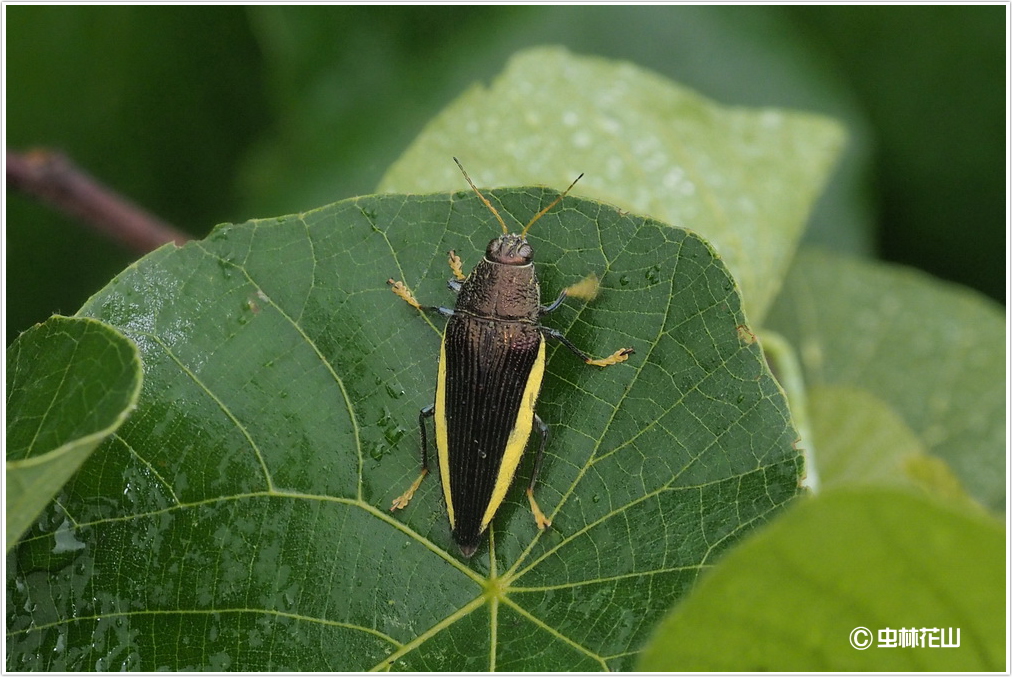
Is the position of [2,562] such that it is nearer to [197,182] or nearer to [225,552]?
[225,552]

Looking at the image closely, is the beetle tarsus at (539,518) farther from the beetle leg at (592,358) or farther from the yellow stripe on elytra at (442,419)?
the beetle leg at (592,358)

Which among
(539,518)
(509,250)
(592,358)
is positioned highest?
(509,250)

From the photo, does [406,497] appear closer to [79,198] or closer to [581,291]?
[581,291]

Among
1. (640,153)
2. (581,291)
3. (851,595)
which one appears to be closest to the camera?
(851,595)

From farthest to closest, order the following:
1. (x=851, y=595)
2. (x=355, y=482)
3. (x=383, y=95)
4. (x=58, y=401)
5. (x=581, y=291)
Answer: (x=383, y=95)
(x=581, y=291)
(x=355, y=482)
(x=58, y=401)
(x=851, y=595)

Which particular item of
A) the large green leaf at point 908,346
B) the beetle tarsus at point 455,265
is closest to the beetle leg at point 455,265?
the beetle tarsus at point 455,265

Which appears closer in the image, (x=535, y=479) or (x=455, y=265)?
(x=535, y=479)

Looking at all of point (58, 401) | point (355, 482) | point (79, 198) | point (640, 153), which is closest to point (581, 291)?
point (355, 482)
